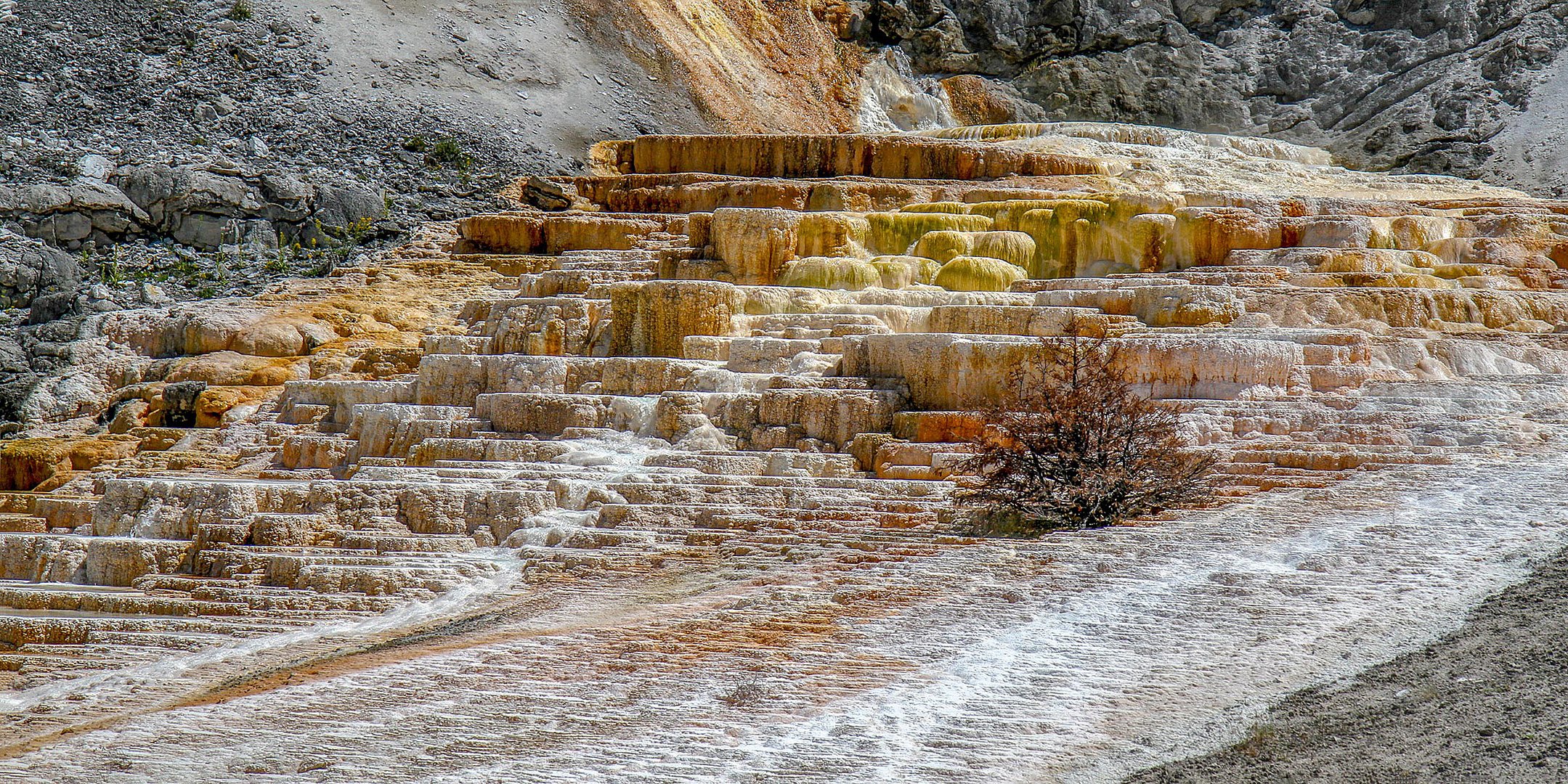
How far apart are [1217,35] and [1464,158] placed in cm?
702

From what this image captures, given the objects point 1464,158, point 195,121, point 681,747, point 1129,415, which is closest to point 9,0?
point 195,121

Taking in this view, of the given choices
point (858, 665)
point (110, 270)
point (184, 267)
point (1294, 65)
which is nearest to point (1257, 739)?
point (858, 665)

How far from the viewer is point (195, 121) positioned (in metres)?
18.5

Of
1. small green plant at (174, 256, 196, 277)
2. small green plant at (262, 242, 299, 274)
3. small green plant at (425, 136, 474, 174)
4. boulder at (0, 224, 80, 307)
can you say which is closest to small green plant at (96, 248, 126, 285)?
boulder at (0, 224, 80, 307)

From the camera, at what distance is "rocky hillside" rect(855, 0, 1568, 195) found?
2467 cm

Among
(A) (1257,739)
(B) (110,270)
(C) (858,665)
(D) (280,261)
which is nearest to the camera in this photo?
(A) (1257,739)

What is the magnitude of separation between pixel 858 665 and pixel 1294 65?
26559 millimetres

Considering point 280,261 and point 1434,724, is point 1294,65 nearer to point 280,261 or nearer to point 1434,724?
point 280,261

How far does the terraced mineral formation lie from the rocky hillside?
8.92 m

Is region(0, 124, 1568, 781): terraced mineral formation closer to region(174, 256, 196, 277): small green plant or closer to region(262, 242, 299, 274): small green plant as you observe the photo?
region(262, 242, 299, 274): small green plant

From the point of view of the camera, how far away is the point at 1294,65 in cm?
2795

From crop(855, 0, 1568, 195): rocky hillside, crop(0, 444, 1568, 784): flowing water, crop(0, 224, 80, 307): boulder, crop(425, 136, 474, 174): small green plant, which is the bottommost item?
crop(0, 444, 1568, 784): flowing water

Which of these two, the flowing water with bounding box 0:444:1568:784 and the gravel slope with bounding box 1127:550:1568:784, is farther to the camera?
the flowing water with bounding box 0:444:1568:784

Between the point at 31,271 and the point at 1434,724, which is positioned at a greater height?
the point at 31,271
